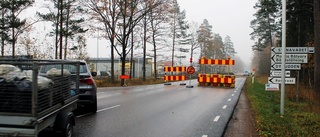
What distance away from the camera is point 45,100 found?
16.0ft

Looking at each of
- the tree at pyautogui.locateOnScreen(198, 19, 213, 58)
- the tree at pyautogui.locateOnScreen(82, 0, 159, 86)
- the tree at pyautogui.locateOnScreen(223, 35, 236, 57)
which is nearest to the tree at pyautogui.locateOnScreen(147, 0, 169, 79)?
the tree at pyautogui.locateOnScreen(82, 0, 159, 86)

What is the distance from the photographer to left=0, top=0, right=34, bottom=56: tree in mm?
30656

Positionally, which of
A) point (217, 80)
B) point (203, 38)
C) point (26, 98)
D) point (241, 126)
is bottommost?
point (241, 126)

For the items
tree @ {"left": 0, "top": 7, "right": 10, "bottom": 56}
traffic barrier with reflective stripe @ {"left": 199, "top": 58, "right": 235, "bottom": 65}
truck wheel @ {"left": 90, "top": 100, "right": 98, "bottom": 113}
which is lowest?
truck wheel @ {"left": 90, "top": 100, "right": 98, "bottom": 113}

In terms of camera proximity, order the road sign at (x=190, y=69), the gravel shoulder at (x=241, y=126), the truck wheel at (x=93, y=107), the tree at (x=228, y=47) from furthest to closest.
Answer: the tree at (x=228, y=47) < the road sign at (x=190, y=69) < the truck wheel at (x=93, y=107) < the gravel shoulder at (x=241, y=126)

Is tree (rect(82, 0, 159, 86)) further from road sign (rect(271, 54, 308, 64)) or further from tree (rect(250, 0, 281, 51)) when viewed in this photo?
tree (rect(250, 0, 281, 51))

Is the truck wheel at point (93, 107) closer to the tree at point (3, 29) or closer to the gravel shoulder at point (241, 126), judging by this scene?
the gravel shoulder at point (241, 126)

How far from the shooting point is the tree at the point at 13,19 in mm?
30656

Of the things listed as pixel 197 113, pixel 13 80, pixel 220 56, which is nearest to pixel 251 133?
pixel 197 113

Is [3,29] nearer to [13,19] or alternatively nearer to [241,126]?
[13,19]

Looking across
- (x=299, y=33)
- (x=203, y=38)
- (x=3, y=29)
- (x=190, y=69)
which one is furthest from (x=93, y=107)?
(x=203, y=38)

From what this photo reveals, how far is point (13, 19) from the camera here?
102ft

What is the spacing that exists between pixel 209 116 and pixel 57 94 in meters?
5.95

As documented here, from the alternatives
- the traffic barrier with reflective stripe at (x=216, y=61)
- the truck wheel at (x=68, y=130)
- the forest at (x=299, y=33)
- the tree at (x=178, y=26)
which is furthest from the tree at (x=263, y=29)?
the truck wheel at (x=68, y=130)
